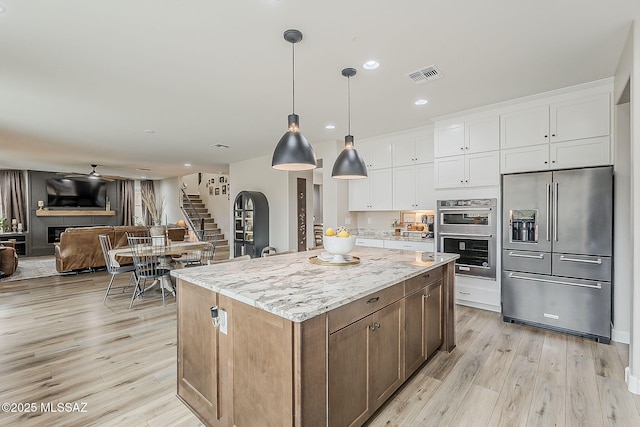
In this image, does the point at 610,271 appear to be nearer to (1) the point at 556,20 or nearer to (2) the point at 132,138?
(1) the point at 556,20

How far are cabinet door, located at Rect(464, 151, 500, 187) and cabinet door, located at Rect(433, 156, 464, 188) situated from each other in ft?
0.25

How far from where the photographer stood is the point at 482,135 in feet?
12.9

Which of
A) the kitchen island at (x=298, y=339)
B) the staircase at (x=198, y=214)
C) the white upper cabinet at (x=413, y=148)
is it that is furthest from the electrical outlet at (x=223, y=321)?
the staircase at (x=198, y=214)

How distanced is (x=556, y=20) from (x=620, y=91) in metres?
1.29

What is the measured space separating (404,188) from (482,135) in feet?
4.73

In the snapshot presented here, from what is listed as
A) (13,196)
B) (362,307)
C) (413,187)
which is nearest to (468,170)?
(413,187)

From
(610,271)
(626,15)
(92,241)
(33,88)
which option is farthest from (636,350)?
(92,241)

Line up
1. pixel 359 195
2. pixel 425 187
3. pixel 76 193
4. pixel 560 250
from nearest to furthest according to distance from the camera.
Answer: pixel 560 250 → pixel 425 187 → pixel 359 195 → pixel 76 193

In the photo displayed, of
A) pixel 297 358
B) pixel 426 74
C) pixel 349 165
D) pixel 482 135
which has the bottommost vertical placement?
pixel 297 358

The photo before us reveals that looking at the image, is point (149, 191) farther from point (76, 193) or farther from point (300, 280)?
point (300, 280)

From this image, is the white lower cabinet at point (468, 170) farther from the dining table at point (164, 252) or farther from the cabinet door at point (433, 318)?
the dining table at point (164, 252)

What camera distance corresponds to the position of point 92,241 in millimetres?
6402

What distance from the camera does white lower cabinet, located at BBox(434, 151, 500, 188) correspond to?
3848mm

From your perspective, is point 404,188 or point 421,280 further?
point 404,188
